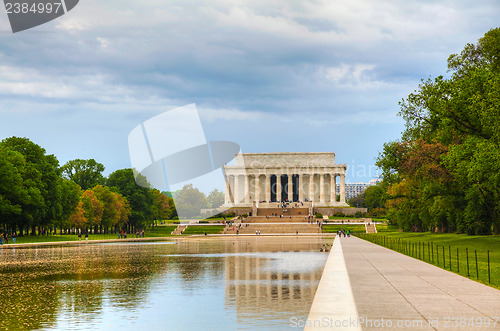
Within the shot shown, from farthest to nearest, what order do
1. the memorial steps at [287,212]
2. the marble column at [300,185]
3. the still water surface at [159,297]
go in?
the marble column at [300,185] → the memorial steps at [287,212] → the still water surface at [159,297]

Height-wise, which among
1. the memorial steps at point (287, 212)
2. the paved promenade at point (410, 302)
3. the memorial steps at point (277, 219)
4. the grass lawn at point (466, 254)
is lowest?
the grass lawn at point (466, 254)

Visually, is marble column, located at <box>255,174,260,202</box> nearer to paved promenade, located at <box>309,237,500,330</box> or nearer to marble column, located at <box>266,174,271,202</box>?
marble column, located at <box>266,174,271,202</box>

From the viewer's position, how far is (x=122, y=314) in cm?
1354

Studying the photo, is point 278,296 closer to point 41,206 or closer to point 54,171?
point 41,206

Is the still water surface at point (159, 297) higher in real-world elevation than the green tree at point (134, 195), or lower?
lower

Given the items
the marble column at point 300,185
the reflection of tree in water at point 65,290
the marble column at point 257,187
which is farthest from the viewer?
the marble column at point 257,187

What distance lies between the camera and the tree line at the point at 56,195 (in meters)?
66.1

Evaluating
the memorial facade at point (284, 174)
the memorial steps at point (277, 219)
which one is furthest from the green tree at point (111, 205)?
the memorial facade at point (284, 174)

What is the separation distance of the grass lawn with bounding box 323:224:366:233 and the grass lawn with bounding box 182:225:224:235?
1813 centimetres

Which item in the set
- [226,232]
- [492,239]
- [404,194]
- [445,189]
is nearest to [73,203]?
[226,232]

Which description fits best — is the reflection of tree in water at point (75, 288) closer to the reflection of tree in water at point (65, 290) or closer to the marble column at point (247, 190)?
the reflection of tree in water at point (65, 290)

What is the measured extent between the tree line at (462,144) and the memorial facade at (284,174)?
7115 centimetres

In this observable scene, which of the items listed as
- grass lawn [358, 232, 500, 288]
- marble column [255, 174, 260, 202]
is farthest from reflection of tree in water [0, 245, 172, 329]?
marble column [255, 174, 260, 202]

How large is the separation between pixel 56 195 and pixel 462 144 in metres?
55.2
